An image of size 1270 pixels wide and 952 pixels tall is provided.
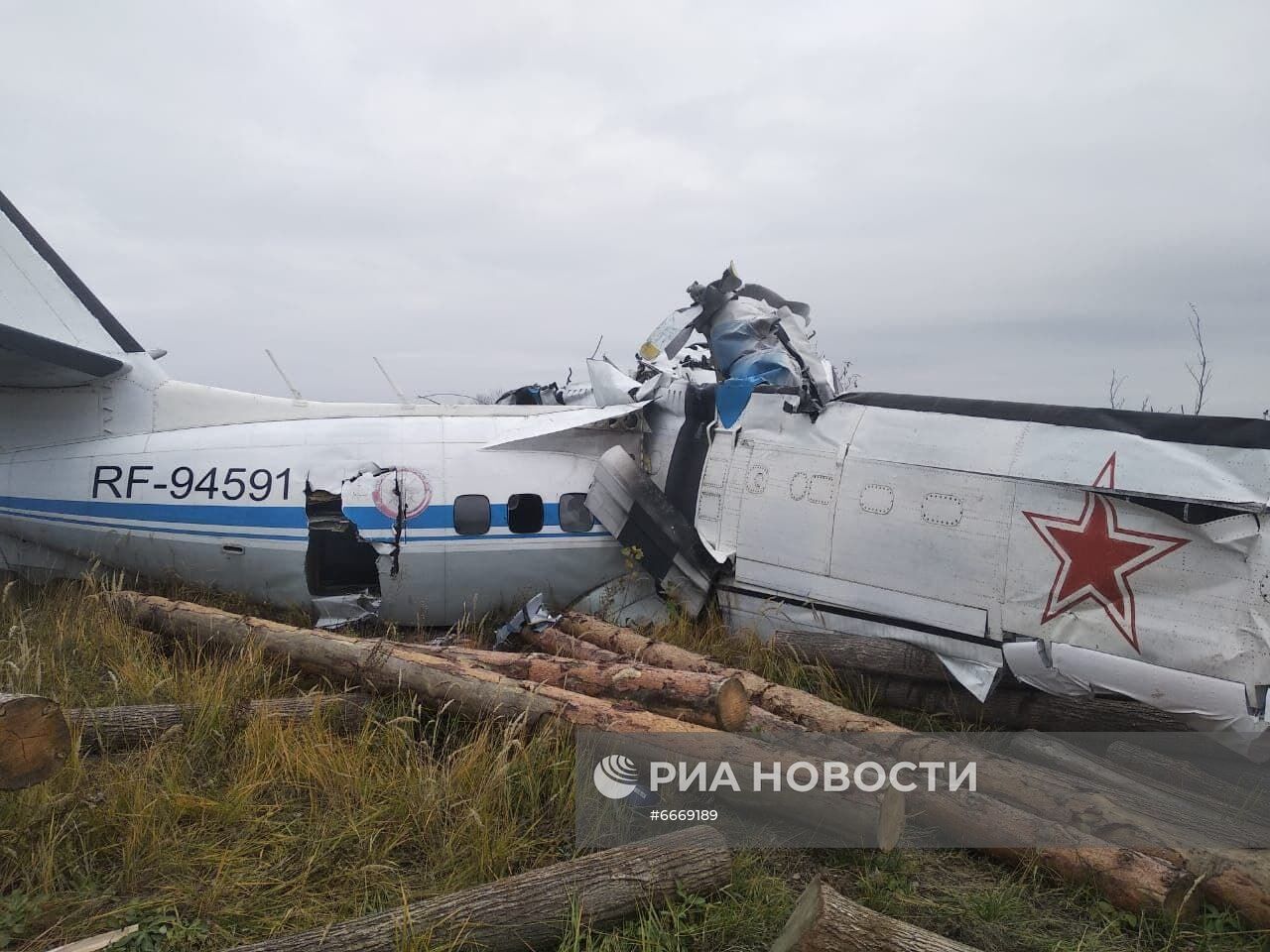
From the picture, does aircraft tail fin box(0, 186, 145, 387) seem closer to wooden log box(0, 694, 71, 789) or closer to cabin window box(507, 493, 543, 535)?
cabin window box(507, 493, 543, 535)

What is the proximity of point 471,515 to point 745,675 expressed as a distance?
3396 mm

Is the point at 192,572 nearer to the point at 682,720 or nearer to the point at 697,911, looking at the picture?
the point at 682,720

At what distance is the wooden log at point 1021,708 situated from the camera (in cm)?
603

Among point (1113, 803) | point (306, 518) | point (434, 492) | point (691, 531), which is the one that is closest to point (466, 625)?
point (434, 492)

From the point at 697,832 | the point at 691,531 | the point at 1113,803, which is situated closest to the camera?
the point at 697,832

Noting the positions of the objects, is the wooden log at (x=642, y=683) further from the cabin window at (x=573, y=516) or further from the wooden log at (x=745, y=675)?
the cabin window at (x=573, y=516)

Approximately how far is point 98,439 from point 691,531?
6149mm

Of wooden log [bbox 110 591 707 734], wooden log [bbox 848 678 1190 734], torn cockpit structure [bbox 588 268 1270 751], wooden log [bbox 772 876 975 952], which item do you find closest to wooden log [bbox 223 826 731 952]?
wooden log [bbox 772 876 975 952]

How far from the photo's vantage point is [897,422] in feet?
22.0

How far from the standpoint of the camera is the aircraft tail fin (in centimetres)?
845

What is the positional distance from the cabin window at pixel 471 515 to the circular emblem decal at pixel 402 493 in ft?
1.00

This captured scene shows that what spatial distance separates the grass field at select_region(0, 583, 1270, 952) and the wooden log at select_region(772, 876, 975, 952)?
636 mm

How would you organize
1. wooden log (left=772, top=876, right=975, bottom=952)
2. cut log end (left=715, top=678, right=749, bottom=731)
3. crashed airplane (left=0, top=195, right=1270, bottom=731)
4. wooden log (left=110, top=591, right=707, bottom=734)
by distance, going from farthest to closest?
crashed airplane (left=0, top=195, right=1270, bottom=731), wooden log (left=110, top=591, right=707, bottom=734), cut log end (left=715, top=678, right=749, bottom=731), wooden log (left=772, top=876, right=975, bottom=952)

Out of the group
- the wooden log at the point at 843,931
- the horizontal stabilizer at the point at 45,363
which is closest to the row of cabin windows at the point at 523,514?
the horizontal stabilizer at the point at 45,363
